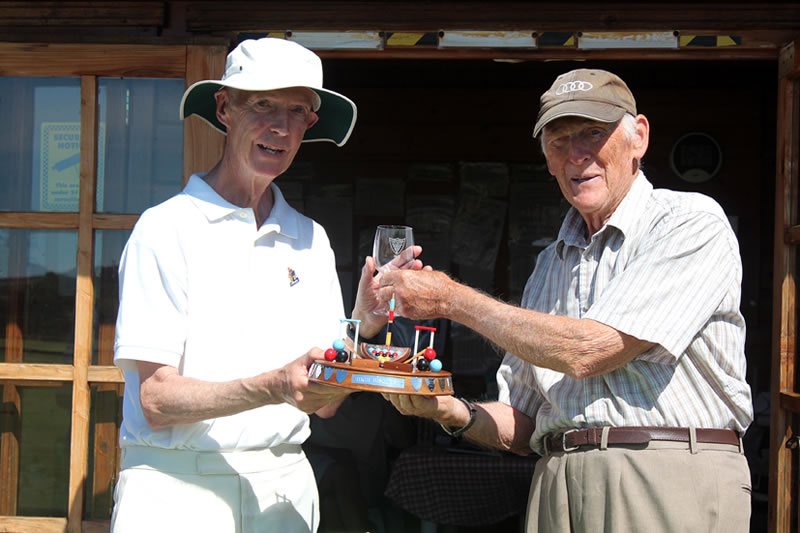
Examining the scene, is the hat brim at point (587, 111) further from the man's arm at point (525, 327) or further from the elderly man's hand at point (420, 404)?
the elderly man's hand at point (420, 404)

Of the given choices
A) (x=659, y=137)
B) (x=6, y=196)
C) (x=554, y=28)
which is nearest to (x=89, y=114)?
(x=6, y=196)

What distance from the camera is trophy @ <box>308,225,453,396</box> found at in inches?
79.1

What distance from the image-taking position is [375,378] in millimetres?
2037

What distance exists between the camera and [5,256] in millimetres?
3520

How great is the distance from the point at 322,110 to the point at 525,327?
3.36 feet

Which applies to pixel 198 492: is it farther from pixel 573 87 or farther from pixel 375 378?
pixel 573 87

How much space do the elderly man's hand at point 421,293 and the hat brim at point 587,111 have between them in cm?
58

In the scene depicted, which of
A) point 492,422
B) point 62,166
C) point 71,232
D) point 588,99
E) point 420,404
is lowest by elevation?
point 492,422

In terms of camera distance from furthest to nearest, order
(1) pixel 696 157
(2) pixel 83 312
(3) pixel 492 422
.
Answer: (1) pixel 696 157, (2) pixel 83 312, (3) pixel 492 422

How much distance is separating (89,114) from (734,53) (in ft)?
9.05

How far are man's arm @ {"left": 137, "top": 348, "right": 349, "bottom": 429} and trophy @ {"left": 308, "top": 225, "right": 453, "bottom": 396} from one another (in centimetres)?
5

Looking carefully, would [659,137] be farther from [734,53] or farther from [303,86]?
[303,86]

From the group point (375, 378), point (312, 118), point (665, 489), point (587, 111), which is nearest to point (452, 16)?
point (312, 118)

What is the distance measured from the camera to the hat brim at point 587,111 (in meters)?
2.37
